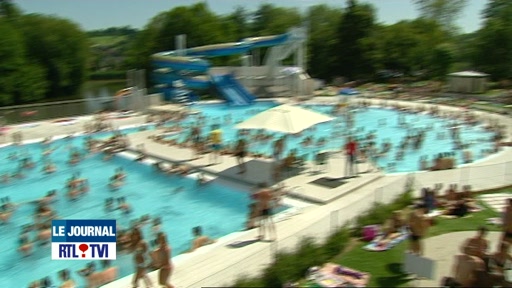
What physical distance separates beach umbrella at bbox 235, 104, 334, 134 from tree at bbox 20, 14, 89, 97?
40254mm

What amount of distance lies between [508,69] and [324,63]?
18604mm

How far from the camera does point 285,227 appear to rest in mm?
8953

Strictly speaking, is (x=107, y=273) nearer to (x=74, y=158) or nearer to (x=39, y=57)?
(x=74, y=158)

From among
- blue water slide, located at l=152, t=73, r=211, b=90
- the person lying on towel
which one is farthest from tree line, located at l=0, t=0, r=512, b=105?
the person lying on towel

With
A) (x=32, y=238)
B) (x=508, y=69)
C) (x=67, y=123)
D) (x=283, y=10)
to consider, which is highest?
(x=283, y=10)

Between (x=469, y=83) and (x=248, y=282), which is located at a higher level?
(x=469, y=83)

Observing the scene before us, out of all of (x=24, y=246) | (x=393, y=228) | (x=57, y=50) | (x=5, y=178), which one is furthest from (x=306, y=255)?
(x=57, y=50)

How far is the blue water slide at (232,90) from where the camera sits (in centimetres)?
3075

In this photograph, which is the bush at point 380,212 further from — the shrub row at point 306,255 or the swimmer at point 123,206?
the swimmer at point 123,206

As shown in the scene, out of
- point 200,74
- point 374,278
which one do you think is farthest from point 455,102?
point 374,278

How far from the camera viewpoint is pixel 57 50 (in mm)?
48375

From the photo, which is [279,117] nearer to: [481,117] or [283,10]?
[481,117]

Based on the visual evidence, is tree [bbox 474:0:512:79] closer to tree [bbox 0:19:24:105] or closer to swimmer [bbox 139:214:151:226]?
swimmer [bbox 139:214:151:226]

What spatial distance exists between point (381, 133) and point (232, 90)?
1373cm
